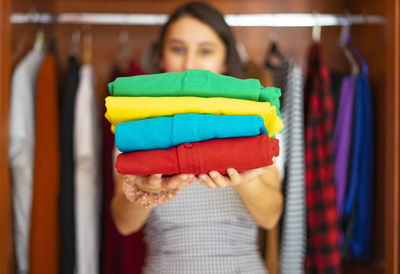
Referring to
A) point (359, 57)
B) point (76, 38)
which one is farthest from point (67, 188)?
point (359, 57)

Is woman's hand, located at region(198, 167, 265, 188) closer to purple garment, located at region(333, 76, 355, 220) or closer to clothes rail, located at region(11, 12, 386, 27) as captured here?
purple garment, located at region(333, 76, 355, 220)

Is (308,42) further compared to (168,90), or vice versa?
(308,42)

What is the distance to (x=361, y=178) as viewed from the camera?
4.67 ft

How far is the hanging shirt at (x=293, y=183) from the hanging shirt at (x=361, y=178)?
20 centimetres

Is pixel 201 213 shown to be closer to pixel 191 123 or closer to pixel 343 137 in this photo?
pixel 191 123

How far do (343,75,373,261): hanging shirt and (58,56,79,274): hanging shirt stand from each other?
868 mm

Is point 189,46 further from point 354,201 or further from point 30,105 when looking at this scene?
point 354,201

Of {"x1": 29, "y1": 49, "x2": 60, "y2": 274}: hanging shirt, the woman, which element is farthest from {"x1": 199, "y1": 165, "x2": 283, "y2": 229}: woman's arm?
{"x1": 29, "y1": 49, "x2": 60, "y2": 274}: hanging shirt

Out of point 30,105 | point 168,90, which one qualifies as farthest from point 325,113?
point 30,105

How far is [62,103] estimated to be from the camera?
1409 millimetres

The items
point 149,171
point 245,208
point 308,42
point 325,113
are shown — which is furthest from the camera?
point 308,42

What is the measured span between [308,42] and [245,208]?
0.94m

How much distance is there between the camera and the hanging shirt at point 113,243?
1.43 metres

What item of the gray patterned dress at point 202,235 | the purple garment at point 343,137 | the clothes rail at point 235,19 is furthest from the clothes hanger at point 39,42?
the purple garment at point 343,137
